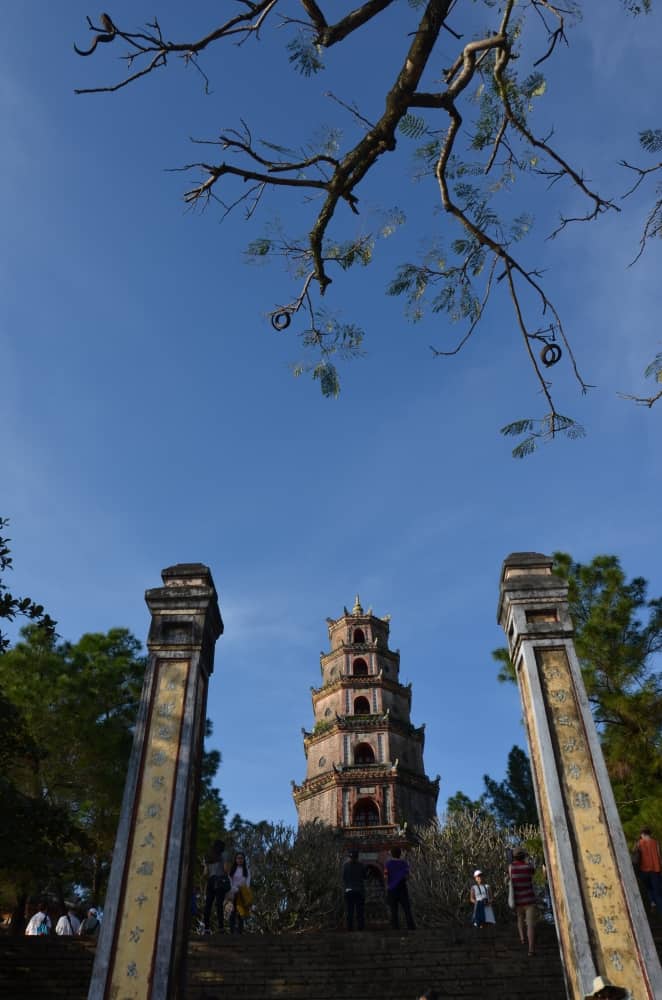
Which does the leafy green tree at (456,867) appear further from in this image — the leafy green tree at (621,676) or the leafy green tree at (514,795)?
the leafy green tree at (514,795)

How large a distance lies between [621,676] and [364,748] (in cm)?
1367

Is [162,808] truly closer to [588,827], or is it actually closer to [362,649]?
[588,827]

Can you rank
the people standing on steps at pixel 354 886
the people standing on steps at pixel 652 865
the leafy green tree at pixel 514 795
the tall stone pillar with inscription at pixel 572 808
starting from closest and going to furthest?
the tall stone pillar with inscription at pixel 572 808
the people standing on steps at pixel 652 865
the people standing on steps at pixel 354 886
the leafy green tree at pixel 514 795

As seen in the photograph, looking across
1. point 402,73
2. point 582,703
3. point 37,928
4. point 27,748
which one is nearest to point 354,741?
point 37,928

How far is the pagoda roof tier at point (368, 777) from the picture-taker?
24.0m

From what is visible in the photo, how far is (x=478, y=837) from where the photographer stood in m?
18.8

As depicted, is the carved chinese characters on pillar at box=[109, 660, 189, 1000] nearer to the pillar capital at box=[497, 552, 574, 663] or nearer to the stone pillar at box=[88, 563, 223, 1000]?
the stone pillar at box=[88, 563, 223, 1000]

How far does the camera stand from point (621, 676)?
13.1m

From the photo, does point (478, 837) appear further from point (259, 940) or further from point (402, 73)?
point (402, 73)

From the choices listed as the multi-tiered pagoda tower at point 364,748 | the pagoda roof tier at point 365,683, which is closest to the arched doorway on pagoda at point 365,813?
the multi-tiered pagoda tower at point 364,748

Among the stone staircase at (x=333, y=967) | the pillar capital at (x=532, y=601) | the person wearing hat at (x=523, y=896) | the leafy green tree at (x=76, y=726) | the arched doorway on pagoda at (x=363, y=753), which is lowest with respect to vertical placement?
the stone staircase at (x=333, y=967)

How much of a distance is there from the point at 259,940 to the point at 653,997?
14.2ft

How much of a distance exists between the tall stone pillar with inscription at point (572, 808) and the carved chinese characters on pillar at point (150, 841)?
3.06m

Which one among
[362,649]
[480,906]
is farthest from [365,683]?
[480,906]
